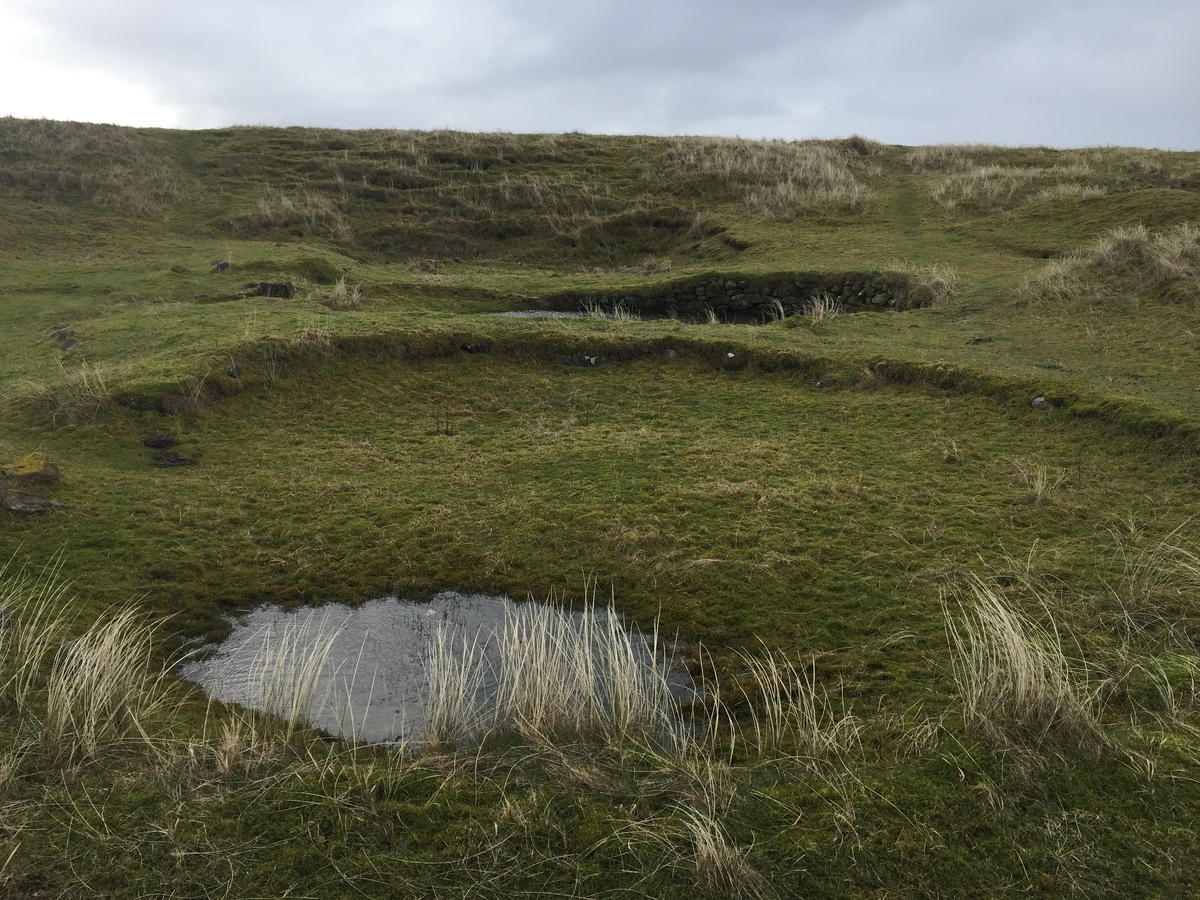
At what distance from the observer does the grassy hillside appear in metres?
3.88

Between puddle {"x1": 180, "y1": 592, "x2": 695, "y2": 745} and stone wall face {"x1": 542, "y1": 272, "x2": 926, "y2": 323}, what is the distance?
13.9 metres

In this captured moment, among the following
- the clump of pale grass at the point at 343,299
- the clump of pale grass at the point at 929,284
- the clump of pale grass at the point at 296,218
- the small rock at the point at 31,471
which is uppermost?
the clump of pale grass at the point at 296,218

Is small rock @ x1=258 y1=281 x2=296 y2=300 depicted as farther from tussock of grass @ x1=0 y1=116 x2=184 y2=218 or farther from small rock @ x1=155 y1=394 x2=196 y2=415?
tussock of grass @ x1=0 y1=116 x2=184 y2=218

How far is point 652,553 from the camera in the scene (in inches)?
301

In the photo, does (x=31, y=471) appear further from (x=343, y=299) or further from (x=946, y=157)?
(x=946, y=157)

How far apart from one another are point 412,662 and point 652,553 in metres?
2.53

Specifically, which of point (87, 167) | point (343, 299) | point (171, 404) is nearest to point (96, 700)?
point (171, 404)

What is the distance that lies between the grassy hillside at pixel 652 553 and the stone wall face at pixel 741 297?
13 centimetres

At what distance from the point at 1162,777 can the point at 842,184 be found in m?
29.8

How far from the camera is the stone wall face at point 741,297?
→ 1992 cm

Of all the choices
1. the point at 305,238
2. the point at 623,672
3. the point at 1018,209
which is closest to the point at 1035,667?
the point at 623,672

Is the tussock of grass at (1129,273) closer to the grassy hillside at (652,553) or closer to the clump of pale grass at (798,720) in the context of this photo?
the grassy hillside at (652,553)

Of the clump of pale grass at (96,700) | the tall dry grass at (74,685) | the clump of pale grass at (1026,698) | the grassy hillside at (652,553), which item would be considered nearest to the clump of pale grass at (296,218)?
the grassy hillside at (652,553)

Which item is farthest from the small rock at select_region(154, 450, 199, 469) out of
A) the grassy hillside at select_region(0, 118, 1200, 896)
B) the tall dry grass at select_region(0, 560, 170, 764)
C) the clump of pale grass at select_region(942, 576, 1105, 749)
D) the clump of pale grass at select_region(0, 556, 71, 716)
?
the clump of pale grass at select_region(942, 576, 1105, 749)
